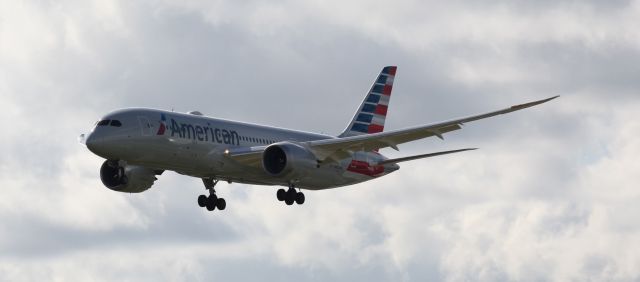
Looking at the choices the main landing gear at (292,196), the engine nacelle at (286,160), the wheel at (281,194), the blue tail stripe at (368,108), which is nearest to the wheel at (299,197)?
the main landing gear at (292,196)

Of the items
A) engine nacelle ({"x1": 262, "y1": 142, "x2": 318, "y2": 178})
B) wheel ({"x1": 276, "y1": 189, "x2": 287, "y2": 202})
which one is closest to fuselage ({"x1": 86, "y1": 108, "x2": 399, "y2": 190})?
wheel ({"x1": 276, "y1": 189, "x2": 287, "y2": 202})

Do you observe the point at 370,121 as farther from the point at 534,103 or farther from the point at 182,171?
the point at 534,103

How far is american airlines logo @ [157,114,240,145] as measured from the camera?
72938 mm

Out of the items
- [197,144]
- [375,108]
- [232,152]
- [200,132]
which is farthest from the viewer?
[375,108]

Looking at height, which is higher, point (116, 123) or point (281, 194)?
point (116, 123)

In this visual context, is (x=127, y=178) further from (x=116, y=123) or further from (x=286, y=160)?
(x=286, y=160)

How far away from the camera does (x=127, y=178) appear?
260 feet

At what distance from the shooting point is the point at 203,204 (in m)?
80.8

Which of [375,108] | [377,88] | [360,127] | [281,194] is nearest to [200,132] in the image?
[281,194]

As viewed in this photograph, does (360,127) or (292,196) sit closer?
(292,196)

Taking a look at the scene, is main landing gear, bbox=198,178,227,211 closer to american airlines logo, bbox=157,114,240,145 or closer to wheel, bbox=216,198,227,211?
wheel, bbox=216,198,227,211

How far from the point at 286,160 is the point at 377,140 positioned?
193 inches

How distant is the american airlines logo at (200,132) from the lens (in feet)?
239

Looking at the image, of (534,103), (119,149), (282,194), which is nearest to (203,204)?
(282,194)
